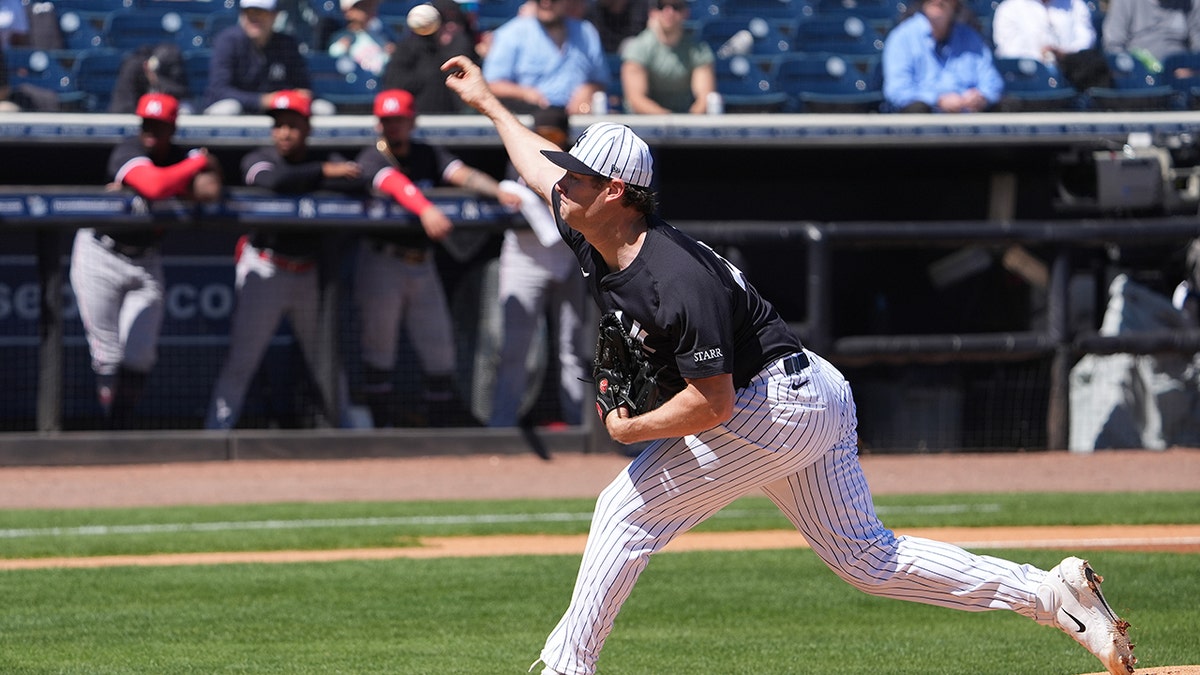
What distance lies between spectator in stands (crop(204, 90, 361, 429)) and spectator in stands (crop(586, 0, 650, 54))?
9.92 feet

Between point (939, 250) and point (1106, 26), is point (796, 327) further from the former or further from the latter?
point (1106, 26)

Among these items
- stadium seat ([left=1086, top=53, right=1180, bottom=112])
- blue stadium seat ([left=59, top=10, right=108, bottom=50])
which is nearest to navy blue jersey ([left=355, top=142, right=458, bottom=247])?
blue stadium seat ([left=59, top=10, right=108, bottom=50])

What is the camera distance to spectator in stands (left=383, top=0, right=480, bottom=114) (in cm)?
1069

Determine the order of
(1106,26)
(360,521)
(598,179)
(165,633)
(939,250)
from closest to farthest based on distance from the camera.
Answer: (598,179), (165,633), (360,521), (939,250), (1106,26)

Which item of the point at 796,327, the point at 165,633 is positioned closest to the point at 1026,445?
the point at 796,327

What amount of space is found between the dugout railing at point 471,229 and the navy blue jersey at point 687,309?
18.4 feet

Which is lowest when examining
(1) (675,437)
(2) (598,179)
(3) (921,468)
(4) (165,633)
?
(3) (921,468)

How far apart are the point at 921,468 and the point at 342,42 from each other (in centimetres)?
526

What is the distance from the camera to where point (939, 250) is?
12.1m

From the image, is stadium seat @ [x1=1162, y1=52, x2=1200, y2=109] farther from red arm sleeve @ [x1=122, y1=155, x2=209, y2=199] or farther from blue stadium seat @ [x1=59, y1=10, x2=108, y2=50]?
blue stadium seat @ [x1=59, y1=10, x2=108, y2=50]

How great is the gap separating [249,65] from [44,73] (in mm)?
1460

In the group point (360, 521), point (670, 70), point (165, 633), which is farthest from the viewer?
point (670, 70)

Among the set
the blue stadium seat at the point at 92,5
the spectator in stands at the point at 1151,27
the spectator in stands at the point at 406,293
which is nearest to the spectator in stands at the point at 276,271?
the spectator in stands at the point at 406,293

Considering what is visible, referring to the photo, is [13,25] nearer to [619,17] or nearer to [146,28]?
[146,28]
